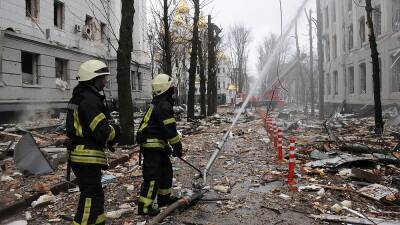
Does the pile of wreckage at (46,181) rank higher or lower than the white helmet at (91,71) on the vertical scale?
lower

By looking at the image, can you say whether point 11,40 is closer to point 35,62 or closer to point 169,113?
point 35,62

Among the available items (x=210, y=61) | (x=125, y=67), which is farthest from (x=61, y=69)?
(x=210, y=61)

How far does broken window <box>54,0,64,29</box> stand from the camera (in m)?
22.9

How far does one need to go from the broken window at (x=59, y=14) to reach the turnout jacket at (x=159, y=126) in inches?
755

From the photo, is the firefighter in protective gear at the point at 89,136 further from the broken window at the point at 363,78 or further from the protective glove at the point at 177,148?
the broken window at the point at 363,78

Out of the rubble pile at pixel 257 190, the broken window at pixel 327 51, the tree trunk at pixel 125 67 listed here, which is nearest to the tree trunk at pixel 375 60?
the rubble pile at pixel 257 190

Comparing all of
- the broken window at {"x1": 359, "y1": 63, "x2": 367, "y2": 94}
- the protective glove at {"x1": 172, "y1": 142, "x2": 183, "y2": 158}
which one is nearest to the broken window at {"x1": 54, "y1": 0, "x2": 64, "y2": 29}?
the protective glove at {"x1": 172, "y1": 142, "x2": 183, "y2": 158}

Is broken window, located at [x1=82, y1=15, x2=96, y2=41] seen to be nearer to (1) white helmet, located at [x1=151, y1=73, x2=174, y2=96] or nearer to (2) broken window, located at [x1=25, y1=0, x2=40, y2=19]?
(2) broken window, located at [x1=25, y1=0, x2=40, y2=19]

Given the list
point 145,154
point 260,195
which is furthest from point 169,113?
point 260,195

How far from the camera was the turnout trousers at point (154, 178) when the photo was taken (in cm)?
559

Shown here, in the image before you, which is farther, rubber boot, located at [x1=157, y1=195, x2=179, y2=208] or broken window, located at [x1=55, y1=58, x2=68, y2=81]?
broken window, located at [x1=55, y1=58, x2=68, y2=81]

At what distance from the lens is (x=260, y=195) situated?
22.0 ft

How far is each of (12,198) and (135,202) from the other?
1892 millimetres

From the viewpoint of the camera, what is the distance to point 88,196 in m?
4.29
